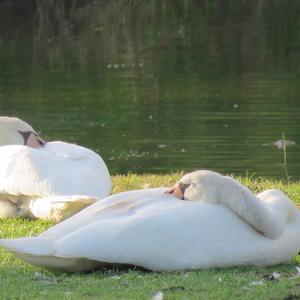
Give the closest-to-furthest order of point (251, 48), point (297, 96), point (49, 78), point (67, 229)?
point (67, 229) < point (297, 96) < point (49, 78) < point (251, 48)

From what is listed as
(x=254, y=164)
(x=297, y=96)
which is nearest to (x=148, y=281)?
(x=254, y=164)

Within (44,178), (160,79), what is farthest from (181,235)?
(160,79)

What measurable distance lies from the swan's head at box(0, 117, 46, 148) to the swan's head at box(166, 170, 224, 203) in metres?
2.64

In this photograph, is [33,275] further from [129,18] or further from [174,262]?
[129,18]

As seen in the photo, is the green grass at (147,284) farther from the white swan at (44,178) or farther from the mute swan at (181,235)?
the white swan at (44,178)

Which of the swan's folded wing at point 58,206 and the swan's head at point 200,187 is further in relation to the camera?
the swan's folded wing at point 58,206

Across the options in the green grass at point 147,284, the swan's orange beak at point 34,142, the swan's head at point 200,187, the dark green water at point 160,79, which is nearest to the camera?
the green grass at point 147,284

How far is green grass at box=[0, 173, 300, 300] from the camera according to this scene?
546cm

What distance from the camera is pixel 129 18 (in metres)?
36.3

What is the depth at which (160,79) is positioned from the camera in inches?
894

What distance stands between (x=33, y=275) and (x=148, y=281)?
0.66m

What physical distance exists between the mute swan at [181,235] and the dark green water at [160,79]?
20.6ft

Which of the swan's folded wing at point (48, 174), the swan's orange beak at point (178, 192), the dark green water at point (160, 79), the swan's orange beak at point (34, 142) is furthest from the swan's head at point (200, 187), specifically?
the dark green water at point (160, 79)

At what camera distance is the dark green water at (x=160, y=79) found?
49.4ft
